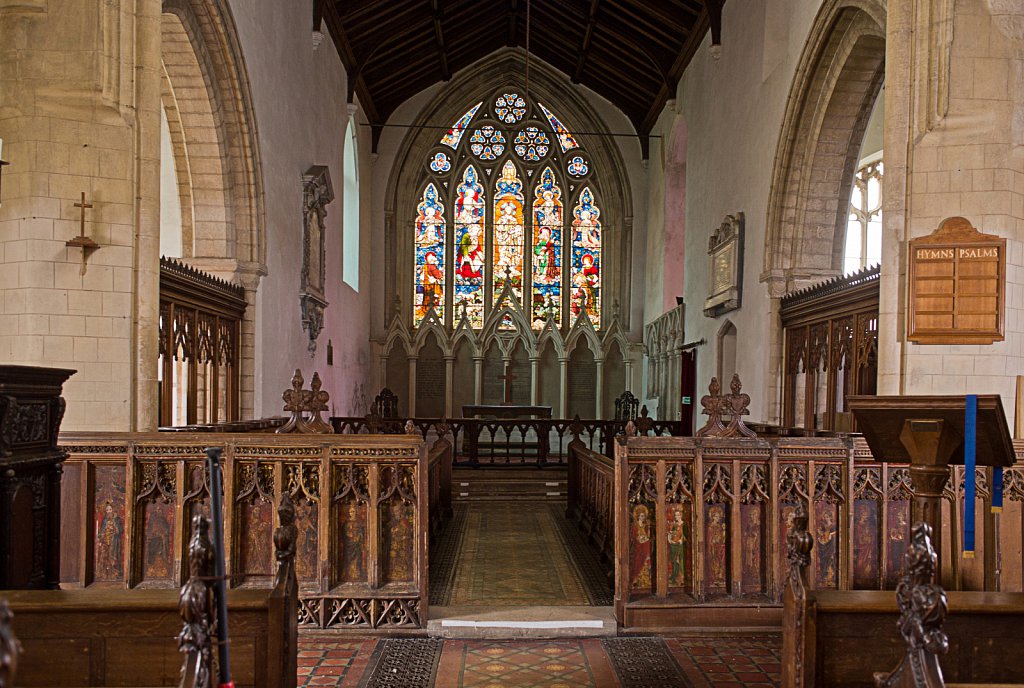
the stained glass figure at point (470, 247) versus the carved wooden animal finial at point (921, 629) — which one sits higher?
the stained glass figure at point (470, 247)

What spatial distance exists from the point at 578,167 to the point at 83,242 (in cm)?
1240

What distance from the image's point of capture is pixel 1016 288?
16.7ft

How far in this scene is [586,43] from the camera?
534 inches

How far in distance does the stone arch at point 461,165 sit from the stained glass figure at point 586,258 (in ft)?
0.68

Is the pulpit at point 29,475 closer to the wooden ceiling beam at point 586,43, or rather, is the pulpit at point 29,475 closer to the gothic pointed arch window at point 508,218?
the wooden ceiling beam at point 586,43

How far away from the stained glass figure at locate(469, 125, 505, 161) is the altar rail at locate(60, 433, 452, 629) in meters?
12.7

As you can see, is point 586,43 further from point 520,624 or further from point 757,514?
point 520,624

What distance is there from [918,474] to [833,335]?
4.71 metres

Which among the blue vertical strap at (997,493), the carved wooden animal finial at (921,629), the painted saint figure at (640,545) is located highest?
the blue vertical strap at (997,493)

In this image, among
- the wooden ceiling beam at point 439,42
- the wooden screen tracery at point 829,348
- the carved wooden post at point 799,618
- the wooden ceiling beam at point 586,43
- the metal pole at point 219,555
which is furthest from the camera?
the wooden ceiling beam at point 439,42

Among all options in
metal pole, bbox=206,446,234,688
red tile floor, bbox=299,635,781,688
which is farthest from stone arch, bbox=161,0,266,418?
metal pole, bbox=206,446,234,688

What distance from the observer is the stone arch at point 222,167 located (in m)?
7.10

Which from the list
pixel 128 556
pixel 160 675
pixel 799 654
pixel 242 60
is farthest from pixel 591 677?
pixel 242 60

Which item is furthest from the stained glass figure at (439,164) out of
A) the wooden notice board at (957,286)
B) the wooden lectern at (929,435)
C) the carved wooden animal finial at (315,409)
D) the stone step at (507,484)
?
the wooden lectern at (929,435)
